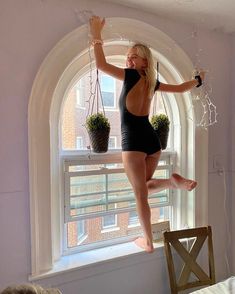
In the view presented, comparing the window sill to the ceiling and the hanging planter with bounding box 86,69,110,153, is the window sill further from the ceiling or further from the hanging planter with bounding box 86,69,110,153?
the ceiling

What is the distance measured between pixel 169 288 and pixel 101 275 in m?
0.55

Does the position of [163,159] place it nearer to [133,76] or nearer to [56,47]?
[133,76]

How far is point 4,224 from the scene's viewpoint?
1.43 meters

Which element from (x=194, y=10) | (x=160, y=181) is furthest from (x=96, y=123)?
(x=194, y=10)

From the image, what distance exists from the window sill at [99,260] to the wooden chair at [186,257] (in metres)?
0.11

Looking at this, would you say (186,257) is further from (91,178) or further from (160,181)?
(91,178)

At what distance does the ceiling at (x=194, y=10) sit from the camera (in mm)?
1612

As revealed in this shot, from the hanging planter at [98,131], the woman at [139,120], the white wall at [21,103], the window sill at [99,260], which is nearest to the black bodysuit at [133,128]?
the woman at [139,120]

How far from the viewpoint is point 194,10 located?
1.72 metres

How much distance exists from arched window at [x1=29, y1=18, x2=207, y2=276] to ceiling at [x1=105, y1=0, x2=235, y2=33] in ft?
0.36

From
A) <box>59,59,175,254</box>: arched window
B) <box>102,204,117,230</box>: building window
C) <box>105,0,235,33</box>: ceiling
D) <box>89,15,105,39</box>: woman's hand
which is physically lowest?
<box>102,204,117,230</box>: building window

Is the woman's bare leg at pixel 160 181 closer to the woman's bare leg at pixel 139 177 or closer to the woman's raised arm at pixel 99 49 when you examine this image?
the woman's bare leg at pixel 139 177

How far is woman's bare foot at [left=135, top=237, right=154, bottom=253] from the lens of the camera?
67.4 inches

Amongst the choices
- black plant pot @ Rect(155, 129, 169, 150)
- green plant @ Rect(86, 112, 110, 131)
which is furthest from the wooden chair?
green plant @ Rect(86, 112, 110, 131)
